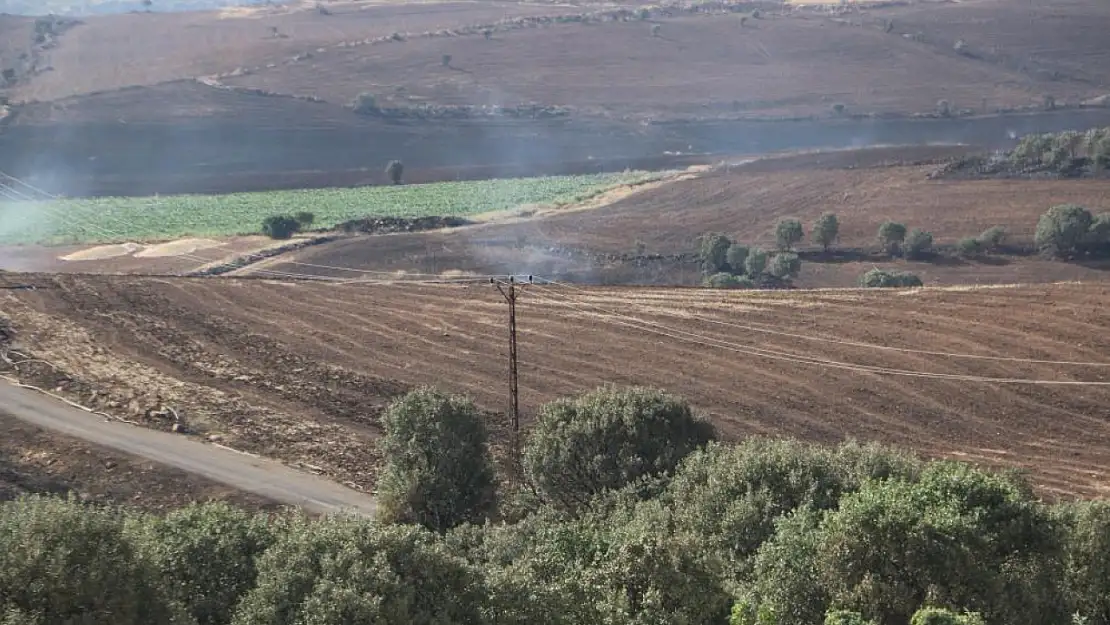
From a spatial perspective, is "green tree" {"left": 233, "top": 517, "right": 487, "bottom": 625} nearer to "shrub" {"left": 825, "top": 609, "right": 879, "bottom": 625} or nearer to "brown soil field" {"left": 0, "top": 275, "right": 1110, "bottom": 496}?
"shrub" {"left": 825, "top": 609, "right": 879, "bottom": 625}

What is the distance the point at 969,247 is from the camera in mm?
59875

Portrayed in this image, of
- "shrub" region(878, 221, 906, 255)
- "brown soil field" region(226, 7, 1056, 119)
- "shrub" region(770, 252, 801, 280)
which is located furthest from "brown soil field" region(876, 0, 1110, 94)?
"shrub" region(770, 252, 801, 280)

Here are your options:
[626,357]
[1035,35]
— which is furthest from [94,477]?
[1035,35]

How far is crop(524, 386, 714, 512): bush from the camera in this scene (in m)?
24.7

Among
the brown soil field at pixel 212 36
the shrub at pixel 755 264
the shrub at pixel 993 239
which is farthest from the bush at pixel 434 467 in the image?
the brown soil field at pixel 212 36

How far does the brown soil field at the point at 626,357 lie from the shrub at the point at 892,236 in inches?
739

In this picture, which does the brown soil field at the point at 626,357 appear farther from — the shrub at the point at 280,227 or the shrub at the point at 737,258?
the shrub at the point at 280,227

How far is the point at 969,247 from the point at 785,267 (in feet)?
35.6

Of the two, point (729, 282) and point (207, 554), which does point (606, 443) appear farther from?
point (729, 282)

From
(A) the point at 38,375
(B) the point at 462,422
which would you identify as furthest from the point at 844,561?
(A) the point at 38,375

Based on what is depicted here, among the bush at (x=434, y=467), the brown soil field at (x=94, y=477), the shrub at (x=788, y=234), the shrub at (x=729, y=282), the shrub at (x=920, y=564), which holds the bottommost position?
the brown soil field at (x=94, y=477)

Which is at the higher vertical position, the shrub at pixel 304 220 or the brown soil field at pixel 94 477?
the shrub at pixel 304 220

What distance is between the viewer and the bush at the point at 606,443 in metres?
24.7

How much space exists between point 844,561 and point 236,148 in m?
97.7
